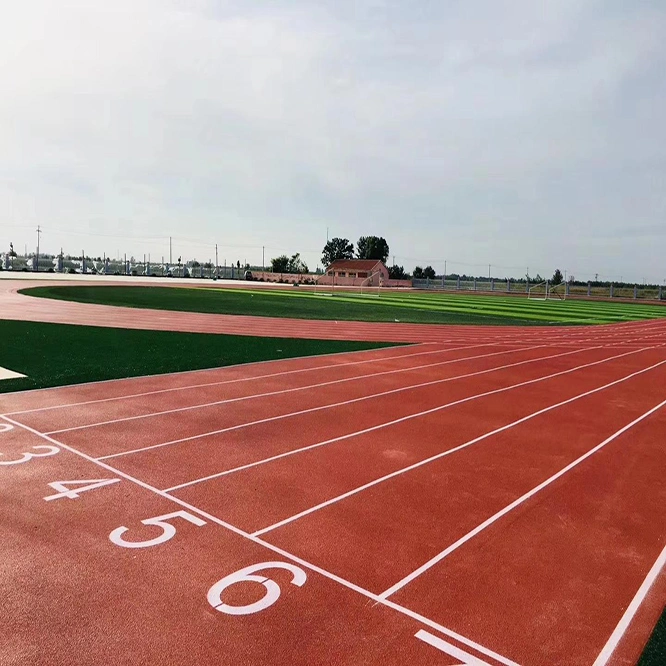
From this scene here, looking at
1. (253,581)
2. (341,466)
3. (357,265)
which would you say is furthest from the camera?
(357,265)

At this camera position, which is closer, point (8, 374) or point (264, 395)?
point (264, 395)

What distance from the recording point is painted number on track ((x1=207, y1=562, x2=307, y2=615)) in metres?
3.62

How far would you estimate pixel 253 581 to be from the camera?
3.93 meters

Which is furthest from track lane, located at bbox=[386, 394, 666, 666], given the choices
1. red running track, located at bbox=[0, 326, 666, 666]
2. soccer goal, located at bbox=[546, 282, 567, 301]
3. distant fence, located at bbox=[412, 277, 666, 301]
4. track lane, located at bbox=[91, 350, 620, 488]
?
distant fence, located at bbox=[412, 277, 666, 301]

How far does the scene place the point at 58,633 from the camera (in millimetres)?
3318

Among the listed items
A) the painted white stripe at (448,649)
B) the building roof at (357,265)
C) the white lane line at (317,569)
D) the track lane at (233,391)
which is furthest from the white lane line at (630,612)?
the building roof at (357,265)

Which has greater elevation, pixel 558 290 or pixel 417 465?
pixel 558 290

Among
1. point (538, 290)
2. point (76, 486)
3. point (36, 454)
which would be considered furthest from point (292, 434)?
point (538, 290)

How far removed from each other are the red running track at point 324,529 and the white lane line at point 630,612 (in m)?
0.01

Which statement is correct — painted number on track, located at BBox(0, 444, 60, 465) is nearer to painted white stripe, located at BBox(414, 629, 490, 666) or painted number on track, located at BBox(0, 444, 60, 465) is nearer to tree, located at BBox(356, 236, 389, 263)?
painted white stripe, located at BBox(414, 629, 490, 666)

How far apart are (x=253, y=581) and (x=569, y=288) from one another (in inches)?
2819

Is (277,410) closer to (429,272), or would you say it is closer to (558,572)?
(558,572)

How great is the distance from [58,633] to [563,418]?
7375 mm

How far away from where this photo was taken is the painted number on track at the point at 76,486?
17.2 ft
